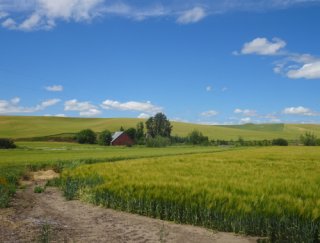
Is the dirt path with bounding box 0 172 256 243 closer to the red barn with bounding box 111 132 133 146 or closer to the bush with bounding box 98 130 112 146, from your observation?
the bush with bounding box 98 130 112 146

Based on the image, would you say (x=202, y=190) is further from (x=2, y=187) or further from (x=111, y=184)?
(x=2, y=187)

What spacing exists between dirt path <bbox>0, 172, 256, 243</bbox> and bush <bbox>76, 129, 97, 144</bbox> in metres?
94.1

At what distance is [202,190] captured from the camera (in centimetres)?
1514

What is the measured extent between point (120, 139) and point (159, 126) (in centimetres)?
2350

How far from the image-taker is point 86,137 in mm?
112250

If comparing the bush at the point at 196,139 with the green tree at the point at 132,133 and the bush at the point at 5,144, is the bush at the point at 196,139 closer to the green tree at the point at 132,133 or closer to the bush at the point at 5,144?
the green tree at the point at 132,133

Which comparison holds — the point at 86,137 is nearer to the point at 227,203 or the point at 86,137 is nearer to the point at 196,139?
the point at 196,139

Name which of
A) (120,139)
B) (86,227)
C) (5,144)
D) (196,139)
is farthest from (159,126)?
(86,227)

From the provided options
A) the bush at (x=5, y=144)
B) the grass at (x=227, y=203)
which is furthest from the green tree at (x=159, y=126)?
the grass at (x=227, y=203)

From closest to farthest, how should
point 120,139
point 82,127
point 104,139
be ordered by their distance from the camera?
point 104,139 < point 120,139 < point 82,127

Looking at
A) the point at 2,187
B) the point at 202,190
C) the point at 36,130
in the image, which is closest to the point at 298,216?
the point at 202,190

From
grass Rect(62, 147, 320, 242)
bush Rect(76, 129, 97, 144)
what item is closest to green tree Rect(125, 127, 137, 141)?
bush Rect(76, 129, 97, 144)

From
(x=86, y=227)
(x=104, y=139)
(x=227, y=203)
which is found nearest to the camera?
(x=227, y=203)

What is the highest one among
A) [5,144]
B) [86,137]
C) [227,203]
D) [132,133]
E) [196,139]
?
[132,133]
